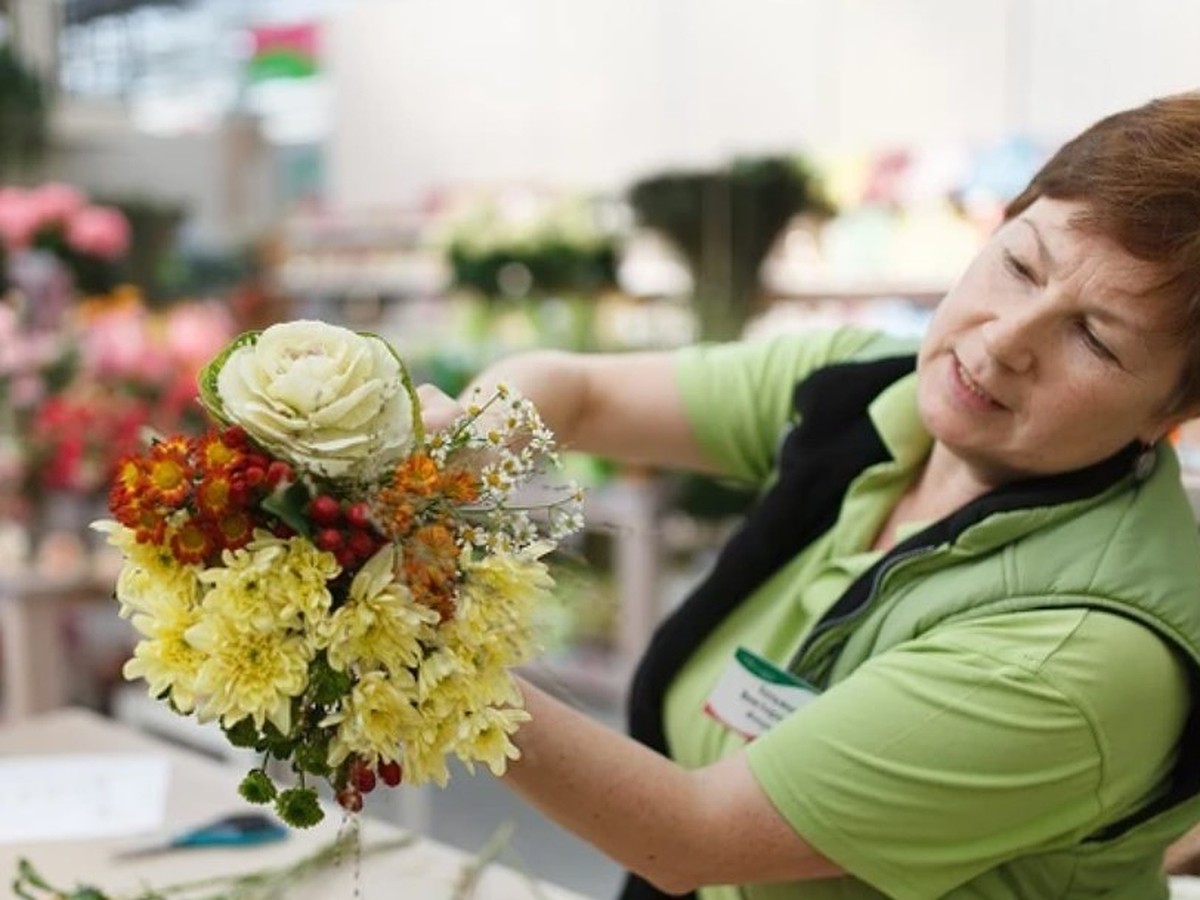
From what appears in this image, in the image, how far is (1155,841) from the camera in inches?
48.1

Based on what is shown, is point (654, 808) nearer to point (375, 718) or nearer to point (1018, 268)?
point (375, 718)

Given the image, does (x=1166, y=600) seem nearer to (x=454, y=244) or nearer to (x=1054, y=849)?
(x=1054, y=849)

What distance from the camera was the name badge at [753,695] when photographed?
4.22 ft

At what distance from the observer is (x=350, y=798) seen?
35.6 inches

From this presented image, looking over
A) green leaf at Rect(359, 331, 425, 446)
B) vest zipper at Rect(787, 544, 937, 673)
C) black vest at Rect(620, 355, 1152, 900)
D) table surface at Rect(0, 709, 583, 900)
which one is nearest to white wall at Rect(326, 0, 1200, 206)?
black vest at Rect(620, 355, 1152, 900)

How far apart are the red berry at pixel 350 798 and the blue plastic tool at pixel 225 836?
770 mm

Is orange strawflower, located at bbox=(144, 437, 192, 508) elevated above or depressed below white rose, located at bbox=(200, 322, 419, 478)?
below

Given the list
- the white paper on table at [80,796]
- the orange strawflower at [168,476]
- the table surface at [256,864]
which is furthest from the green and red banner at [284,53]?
the orange strawflower at [168,476]

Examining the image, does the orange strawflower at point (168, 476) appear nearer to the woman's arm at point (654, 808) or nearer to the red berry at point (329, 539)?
the red berry at point (329, 539)

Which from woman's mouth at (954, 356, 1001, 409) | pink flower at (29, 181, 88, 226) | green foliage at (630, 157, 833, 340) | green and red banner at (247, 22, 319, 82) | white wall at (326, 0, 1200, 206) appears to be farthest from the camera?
green and red banner at (247, 22, 319, 82)

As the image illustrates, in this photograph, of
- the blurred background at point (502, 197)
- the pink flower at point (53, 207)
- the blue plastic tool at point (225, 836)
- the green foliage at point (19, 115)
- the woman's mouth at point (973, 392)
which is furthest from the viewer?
the green foliage at point (19, 115)

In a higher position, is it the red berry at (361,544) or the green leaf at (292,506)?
the green leaf at (292,506)

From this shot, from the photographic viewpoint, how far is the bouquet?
0.86 metres

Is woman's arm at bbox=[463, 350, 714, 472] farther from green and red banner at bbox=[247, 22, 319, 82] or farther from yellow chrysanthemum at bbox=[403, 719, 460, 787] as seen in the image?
green and red banner at bbox=[247, 22, 319, 82]
